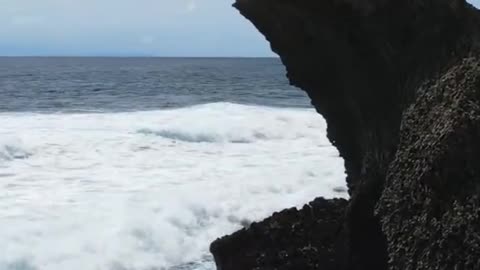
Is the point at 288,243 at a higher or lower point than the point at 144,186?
higher

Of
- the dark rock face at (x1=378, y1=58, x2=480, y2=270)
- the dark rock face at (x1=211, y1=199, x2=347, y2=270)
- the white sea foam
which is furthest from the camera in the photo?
the white sea foam

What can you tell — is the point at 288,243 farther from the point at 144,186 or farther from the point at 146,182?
the point at 146,182

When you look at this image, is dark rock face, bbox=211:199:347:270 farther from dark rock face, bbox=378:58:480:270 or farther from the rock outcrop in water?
dark rock face, bbox=378:58:480:270

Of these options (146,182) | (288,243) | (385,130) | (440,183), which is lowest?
(146,182)

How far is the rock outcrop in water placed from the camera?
12.4 ft

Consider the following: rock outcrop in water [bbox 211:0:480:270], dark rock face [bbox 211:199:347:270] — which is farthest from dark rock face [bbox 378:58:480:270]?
dark rock face [bbox 211:199:347:270]

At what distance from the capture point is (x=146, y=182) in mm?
12148

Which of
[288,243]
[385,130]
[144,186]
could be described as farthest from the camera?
[144,186]

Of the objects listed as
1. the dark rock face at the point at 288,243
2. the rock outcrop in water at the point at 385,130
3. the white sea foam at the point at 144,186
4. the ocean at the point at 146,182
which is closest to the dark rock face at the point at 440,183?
the rock outcrop in water at the point at 385,130

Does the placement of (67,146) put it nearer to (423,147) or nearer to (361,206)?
(361,206)

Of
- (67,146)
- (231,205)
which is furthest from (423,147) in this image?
(67,146)

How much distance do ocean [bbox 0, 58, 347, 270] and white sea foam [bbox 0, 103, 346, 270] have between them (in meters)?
0.02

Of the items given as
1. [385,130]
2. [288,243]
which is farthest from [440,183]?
[288,243]

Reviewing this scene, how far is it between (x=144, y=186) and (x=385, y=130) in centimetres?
698
